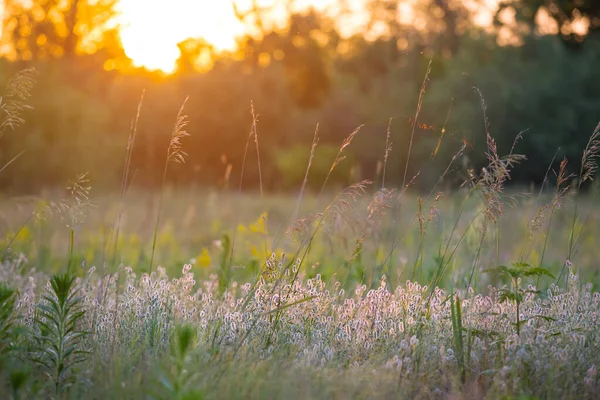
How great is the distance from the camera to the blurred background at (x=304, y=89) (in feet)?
61.7

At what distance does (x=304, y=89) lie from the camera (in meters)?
31.6

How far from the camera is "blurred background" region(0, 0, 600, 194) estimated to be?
18812mm

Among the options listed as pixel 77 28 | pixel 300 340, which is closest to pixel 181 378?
pixel 300 340

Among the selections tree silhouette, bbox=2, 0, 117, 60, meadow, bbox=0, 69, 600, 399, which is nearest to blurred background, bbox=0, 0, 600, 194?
tree silhouette, bbox=2, 0, 117, 60

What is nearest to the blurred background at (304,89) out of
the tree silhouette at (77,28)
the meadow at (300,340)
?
the tree silhouette at (77,28)

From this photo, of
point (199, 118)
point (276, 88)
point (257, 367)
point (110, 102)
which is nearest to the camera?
point (257, 367)

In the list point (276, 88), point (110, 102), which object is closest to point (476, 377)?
point (110, 102)

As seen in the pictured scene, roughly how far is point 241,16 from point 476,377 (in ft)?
98.4

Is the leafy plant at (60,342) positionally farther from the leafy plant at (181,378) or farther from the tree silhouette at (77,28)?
the tree silhouette at (77,28)

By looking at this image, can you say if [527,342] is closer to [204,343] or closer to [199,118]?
[204,343]

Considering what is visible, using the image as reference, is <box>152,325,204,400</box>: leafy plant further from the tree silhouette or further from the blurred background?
the tree silhouette

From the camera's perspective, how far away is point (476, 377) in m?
3.31

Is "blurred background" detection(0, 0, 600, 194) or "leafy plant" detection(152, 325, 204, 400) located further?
"blurred background" detection(0, 0, 600, 194)

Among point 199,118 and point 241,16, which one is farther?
point 241,16
